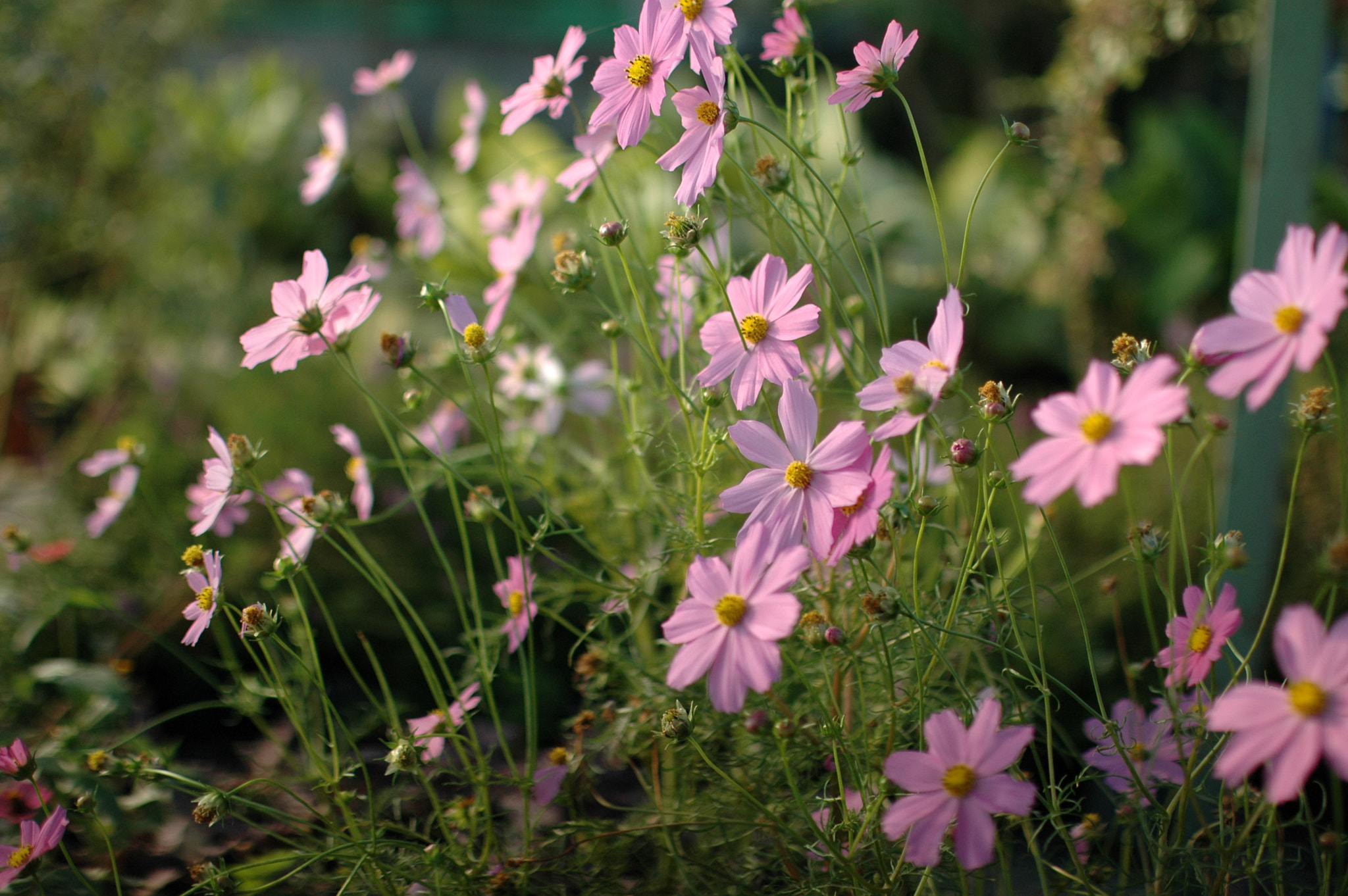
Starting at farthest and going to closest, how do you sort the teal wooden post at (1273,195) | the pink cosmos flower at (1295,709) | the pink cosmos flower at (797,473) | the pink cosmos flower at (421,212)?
1. the pink cosmos flower at (421,212)
2. the teal wooden post at (1273,195)
3. the pink cosmos flower at (797,473)
4. the pink cosmos flower at (1295,709)

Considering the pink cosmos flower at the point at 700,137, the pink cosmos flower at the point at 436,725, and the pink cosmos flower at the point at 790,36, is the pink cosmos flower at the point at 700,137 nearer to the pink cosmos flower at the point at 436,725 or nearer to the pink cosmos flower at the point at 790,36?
the pink cosmos flower at the point at 790,36

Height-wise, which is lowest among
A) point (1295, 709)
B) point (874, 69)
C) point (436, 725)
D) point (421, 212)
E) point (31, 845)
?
point (31, 845)

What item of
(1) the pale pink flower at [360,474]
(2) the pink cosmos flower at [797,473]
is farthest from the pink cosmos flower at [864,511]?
(1) the pale pink flower at [360,474]

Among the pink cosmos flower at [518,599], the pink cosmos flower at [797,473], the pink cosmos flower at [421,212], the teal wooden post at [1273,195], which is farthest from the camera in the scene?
the pink cosmos flower at [421,212]

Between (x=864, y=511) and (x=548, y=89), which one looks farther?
(x=548, y=89)

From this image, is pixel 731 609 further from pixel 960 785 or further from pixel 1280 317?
pixel 1280 317

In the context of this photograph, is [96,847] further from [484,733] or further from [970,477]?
[970,477]

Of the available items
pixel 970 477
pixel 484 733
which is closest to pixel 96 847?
pixel 484 733

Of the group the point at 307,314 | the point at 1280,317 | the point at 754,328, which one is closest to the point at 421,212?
the point at 307,314
